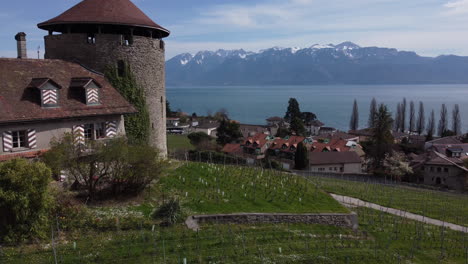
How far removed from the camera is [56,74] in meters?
21.6

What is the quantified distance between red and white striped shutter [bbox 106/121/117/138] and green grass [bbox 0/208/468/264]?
28.4 ft

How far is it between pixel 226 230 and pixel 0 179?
27.6 ft

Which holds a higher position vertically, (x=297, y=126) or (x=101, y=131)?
(x=101, y=131)

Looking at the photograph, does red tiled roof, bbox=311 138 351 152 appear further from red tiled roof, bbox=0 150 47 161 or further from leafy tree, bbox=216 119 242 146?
red tiled roof, bbox=0 150 47 161

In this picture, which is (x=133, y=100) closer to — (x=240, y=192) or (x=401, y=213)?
(x=240, y=192)

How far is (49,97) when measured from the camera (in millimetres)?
19469

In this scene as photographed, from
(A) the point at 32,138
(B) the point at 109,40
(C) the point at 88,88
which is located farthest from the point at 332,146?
(A) the point at 32,138

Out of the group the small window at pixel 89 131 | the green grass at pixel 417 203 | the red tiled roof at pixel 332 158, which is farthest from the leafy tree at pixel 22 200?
the red tiled roof at pixel 332 158

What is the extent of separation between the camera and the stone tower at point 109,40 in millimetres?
24203

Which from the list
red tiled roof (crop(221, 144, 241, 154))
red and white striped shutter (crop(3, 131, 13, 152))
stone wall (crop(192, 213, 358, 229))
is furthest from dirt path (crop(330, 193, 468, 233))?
red tiled roof (crop(221, 144, 241, 154))

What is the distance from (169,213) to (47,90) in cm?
942

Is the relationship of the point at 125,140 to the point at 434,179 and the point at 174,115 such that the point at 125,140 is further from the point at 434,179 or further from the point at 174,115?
the point at 174,115

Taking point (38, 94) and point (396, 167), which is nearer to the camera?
point (38, 94)

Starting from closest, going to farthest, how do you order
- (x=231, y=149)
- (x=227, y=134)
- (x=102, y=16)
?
1. (x=102, y=16)
2. (x=231, y=149)
3. (x=227, y=134)
